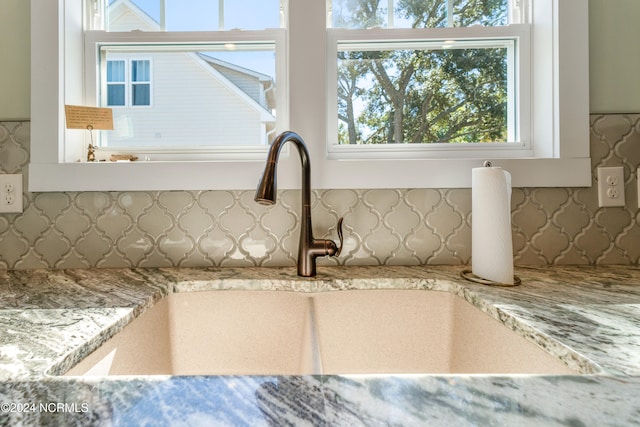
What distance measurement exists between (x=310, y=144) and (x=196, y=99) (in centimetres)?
48

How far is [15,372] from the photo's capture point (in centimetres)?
44

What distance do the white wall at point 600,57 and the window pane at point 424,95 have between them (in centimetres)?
26

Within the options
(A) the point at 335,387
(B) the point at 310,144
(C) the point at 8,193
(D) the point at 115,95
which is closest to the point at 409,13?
(B) the point at 310,144

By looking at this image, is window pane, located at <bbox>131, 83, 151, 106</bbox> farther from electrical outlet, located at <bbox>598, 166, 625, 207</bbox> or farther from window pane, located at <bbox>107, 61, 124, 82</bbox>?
electrical outlet, located at <bbox>598, 166, 625, 207</bbox>

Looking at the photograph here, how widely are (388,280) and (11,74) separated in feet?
4.50

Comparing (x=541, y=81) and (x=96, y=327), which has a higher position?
(x=541, y=81)

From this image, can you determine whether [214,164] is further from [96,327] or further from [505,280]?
[505,280]

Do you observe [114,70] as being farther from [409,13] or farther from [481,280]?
[481,280]

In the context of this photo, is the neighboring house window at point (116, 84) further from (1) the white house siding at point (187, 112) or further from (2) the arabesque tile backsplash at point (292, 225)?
(2) the arabesque tile backsplash at point (292, 225)

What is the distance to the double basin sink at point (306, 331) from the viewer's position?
883 millimetres

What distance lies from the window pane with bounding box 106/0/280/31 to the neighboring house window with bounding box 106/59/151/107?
145 mm

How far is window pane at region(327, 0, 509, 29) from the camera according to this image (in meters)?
1.22

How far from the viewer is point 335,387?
0.39 metres

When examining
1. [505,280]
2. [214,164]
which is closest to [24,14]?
[214,164]
